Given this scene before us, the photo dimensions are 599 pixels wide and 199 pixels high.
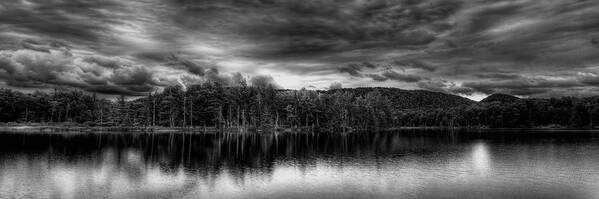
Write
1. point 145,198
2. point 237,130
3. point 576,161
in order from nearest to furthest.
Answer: point 145,198 < point 576,161 < point 237,130

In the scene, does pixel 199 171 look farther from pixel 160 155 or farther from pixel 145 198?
pixel 160 155

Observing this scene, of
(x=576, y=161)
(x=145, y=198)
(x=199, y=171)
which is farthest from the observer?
(x=576, y=161)

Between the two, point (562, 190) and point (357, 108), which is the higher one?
point (357, 108)

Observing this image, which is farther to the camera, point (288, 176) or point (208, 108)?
point (208, 108)

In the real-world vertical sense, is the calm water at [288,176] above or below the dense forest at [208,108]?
below

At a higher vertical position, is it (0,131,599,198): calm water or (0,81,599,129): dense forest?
(0,81,599,129): dense forest

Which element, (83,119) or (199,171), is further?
(83,119)

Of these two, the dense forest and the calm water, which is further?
the dense forest

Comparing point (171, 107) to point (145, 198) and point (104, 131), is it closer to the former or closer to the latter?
point (104, 131)

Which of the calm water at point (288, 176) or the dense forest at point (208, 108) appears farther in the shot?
the dense forest at point (208, 108)

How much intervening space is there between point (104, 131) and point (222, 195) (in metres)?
109

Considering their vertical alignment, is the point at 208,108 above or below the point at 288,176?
above

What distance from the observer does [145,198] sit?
3081cm

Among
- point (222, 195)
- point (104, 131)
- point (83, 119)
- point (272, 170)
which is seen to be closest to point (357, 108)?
point (104, 131)
